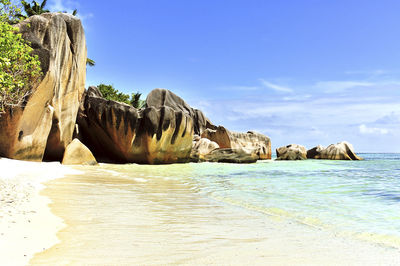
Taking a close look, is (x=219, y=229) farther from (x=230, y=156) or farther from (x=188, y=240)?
(x=230, y=156)

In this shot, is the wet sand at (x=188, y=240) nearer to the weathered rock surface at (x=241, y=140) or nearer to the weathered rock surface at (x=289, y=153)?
the weathered rock surface at (x=241, y=140)

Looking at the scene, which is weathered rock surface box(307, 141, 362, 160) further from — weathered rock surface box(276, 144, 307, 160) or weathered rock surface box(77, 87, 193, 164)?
weathered rock surface box(77, 87, 193, 164)

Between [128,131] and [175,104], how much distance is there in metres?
16.3

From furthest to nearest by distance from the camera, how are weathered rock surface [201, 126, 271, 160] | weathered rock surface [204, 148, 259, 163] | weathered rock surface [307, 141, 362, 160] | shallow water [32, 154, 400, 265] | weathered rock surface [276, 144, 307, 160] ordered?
weathered rock surface [307, 141, 362, 160] → weathered rock surface [276, 144, 307, 160] → weathered rock surface [201, 126, 271, 160] → weathered rock surface [204, 148, 259, 163] → shallow water [32, 154, 400, 265]

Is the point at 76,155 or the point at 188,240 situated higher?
the point at 76,155

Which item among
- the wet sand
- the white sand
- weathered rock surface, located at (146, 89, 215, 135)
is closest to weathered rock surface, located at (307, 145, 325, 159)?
weathered rock surface, located at (146, 89, 215, 135)

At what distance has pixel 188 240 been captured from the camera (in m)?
3.53

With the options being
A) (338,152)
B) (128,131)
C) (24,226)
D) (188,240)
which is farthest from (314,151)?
(24,226)

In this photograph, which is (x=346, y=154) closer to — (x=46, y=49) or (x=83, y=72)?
(x=83, y=72)

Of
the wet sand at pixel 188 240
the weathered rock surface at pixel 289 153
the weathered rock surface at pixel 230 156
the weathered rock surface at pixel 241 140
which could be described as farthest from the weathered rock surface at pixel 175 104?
the wet sand at pixel 188 240

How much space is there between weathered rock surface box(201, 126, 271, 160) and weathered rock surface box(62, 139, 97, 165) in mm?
19898

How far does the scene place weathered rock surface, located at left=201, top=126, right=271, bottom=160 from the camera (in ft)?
118

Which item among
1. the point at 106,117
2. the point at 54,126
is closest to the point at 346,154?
the point at 106,117

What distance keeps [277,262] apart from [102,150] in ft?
67.8
